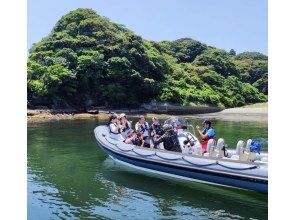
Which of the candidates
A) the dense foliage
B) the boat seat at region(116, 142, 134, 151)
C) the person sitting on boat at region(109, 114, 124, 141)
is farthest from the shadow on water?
the dense foliage

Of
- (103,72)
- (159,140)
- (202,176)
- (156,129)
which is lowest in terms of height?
(202,176)

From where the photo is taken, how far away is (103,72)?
3556cm

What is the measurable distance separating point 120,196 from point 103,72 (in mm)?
28467

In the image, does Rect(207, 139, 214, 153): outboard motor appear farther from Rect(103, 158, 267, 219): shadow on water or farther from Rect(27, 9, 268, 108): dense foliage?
Rect(27, 9, 268, 108): dense foliage

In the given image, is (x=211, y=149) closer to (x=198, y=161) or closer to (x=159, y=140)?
(x=198, y=161)

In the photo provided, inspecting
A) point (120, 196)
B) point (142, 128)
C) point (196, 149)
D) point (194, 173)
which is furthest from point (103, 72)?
point (120, 196)

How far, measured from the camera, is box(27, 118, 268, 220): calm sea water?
265 inches

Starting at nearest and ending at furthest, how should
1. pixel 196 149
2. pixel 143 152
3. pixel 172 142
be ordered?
Answer: pixel 196 149 < pixel 172 142 < pixel 143 152

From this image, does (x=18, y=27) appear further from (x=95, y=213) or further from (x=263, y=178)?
(x=263, y=178)

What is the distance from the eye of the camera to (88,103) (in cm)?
3528

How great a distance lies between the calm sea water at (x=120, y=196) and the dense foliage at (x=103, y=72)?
22717 millimetres

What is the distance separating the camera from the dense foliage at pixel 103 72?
33.1 m

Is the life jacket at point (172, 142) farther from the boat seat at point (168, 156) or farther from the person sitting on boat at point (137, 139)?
the person sitting on boat at point (137, 139)

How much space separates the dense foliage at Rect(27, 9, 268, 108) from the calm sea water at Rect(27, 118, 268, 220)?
2272cm
